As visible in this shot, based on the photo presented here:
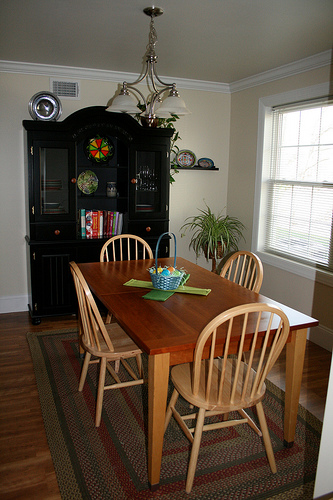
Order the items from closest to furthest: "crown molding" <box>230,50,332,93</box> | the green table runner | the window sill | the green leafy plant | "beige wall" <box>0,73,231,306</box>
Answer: the green table runner
"crown molding" <box>230,50,332,93</box>
the window sill
"beige wall" <box>0,73,231,306</box>
the green leafy plant

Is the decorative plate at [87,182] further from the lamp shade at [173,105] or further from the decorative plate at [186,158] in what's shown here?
the lamp shade at [173,105]

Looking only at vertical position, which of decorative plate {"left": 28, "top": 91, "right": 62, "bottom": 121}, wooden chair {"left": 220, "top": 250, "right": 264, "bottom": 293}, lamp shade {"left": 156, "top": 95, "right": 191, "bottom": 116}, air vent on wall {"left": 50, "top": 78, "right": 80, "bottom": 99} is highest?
air vent on wall {"left": 50, "top": 78, "right": 80, "bottom": 99}

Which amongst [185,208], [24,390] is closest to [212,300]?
[24,390]

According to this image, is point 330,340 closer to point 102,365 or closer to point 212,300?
point 212,300

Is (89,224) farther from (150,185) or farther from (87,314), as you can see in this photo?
(87,314)

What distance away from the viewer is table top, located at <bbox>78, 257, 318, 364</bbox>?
1789 millimetres

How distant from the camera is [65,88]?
403 centimetres

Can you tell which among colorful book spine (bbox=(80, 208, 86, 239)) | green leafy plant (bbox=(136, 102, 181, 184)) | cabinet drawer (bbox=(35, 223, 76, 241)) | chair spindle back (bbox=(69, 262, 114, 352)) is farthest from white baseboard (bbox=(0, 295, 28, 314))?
chair spindle back (bbox=(69, 262, 114, 352))

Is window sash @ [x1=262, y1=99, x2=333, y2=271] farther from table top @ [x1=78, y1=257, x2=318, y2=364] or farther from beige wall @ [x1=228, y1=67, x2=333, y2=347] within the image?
table top @ [x1=78, y1=257, x2=318, y2=364]

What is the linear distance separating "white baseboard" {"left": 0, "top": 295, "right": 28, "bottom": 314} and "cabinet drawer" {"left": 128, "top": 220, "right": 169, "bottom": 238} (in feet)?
4.36

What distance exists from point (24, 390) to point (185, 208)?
107 inches

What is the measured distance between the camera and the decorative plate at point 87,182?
405 cm

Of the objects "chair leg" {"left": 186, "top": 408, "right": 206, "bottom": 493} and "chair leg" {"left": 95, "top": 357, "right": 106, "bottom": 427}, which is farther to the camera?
"chair leg" {"left": 95, "top": 357, "right": 106, "bottom": 427}

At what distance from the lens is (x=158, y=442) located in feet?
5.98
